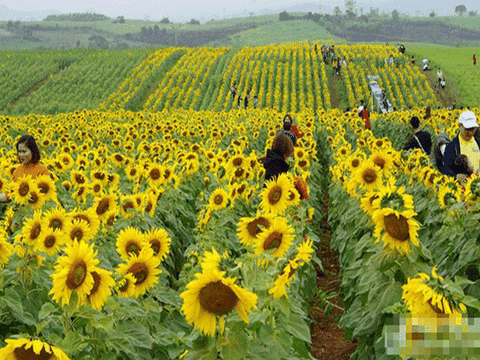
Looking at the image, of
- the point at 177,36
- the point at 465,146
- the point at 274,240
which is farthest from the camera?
the point at 177,36

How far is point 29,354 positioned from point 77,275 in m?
0.90

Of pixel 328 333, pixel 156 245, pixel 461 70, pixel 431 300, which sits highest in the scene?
pixel 431 300

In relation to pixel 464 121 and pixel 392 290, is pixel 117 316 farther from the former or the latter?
pixel 464 121

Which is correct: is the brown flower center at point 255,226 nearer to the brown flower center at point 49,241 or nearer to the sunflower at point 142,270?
the sunflower at point 142,270

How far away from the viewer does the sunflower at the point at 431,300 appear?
2234 millimetres

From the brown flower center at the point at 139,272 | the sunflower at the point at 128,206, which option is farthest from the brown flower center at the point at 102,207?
the brown flower center at the point at 139,272

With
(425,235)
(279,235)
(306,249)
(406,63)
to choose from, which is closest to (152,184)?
(425,235)

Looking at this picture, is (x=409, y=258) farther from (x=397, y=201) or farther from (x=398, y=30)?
(x=398, y=30)

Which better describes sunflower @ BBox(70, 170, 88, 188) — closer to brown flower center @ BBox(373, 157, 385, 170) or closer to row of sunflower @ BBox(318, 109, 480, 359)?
row of sunflower @ BBox(318, 109, 480, 359)

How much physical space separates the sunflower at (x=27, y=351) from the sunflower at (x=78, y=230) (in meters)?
2.38

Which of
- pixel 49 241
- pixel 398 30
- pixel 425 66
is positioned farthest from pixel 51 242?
pixel 398 30

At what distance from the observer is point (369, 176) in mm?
6426

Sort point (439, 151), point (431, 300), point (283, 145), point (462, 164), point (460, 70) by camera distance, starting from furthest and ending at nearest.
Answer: point (460, 70), point (439, 151), point (283, 145), point (462, 164), point (431, 300)

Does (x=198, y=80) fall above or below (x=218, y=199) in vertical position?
below
